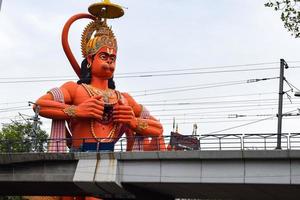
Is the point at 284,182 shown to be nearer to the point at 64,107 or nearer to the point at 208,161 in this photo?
the point at 208,161

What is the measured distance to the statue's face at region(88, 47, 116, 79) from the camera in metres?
33.1

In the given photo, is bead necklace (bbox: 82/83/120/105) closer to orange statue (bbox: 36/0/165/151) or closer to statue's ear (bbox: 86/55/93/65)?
orange statue (bbox: 36/0/165/151)

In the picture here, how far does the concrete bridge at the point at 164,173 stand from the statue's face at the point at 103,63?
278 inches

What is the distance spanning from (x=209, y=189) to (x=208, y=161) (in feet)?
6.33

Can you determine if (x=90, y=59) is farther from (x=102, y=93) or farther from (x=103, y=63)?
(x=102, y=93)

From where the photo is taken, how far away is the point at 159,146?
104ft

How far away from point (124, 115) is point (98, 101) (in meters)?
1.54

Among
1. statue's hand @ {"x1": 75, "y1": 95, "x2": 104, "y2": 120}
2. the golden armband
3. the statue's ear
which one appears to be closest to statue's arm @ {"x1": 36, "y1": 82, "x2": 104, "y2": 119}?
statue's hand @ {"x1": 75, "y1": 95, "x2": 104, "y2": 120}

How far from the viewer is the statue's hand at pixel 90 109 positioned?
30.8m

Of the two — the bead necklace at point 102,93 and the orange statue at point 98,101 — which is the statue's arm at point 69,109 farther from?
the bead necklace at point 102,93

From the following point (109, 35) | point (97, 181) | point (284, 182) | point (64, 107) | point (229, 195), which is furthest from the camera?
point (109, 35)

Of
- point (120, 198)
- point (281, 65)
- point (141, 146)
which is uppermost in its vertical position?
point (281, 65)

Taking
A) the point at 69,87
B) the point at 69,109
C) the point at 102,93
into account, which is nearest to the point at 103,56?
the point at 102,93

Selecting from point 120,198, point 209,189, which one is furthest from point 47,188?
point 209,189
